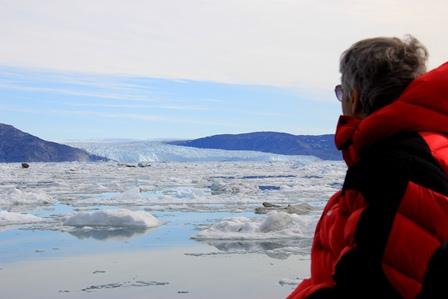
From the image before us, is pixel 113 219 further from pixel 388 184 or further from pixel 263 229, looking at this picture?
pixel 388 184

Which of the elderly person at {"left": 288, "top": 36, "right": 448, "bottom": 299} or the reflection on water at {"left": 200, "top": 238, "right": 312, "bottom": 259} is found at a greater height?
the elderly person at {"left": 288, "top": 36, "right": 448, "bottom": 299}

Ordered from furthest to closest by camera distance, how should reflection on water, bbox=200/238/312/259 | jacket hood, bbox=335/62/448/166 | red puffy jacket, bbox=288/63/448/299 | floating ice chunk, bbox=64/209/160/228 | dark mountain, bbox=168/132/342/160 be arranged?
dark mountain, bbox=168/132/342/160
floating ice chunk, bbox=64/209/160/228
reflection on water, bbox=200/238/312/259
jacket hood, bbox=335/62/448/166
red puffy jacket, bbox=288/63/448/299

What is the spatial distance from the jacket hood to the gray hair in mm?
67

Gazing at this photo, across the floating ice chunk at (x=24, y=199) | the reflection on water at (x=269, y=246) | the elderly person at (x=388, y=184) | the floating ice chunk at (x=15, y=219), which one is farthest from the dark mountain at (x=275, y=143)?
the elderly person at (x=388, y=184)

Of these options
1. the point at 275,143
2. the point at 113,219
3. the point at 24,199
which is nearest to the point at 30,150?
the point at 275,143

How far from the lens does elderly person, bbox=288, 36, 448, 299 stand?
1.19 m

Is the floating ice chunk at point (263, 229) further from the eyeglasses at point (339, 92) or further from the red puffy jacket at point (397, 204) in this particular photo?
the red puffy jacket at point (397, 204)

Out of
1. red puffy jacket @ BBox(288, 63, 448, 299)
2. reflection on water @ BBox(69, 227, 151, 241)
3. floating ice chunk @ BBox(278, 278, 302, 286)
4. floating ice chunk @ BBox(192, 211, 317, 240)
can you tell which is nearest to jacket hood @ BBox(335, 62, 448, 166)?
red puffy jacket @ BBox(288, 63, 448, 299)

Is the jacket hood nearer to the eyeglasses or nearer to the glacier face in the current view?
the eyeglasses

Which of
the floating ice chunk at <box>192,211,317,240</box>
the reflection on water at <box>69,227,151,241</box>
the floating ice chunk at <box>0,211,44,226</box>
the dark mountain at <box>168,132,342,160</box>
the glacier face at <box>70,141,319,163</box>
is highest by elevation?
the dark mountain at <box>168,132,342,160</box>

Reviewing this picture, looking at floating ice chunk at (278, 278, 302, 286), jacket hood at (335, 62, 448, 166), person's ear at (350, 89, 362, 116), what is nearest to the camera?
jacket hood at (335, 62, 448, 166)

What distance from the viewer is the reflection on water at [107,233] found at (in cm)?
804

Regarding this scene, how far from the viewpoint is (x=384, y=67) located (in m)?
1.39

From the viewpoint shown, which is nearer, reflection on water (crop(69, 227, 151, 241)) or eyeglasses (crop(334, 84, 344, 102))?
eyeglasses (crop(334, 84, 344, 102))
